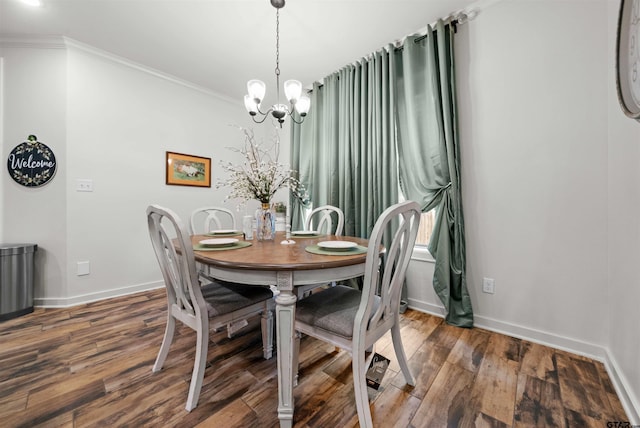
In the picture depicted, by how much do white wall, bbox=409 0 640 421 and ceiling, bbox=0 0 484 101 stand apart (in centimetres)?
57

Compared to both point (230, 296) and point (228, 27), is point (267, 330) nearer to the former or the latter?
point (230, 296)

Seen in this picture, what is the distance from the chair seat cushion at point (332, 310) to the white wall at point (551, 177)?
1.30 metres

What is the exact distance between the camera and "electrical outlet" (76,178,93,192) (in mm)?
2412

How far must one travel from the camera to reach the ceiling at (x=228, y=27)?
1.93 metres

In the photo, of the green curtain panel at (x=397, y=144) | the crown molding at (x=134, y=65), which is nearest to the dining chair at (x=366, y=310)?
the green curtain panel at (x=397, y=144)

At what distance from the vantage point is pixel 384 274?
1102 millimetres

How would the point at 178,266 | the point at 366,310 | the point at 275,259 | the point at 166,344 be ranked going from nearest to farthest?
the point at 366,310, the point at 275,259, the point at 178,266, the point at 166,344

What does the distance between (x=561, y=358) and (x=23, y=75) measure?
5.00 m

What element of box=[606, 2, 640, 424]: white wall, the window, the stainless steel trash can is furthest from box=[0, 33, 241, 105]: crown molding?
box=[606, 2, 640, 424]: white wall

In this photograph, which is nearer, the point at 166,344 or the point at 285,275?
the point at 285,275

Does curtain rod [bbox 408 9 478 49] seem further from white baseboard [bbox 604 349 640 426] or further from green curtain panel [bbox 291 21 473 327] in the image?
white baseboard [bbox 604 349 640 426]

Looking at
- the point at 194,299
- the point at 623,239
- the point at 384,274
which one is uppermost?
the point at 623,239

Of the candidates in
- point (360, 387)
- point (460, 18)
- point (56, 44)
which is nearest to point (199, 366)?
point (360, 387)

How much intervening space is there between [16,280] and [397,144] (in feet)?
12.1
